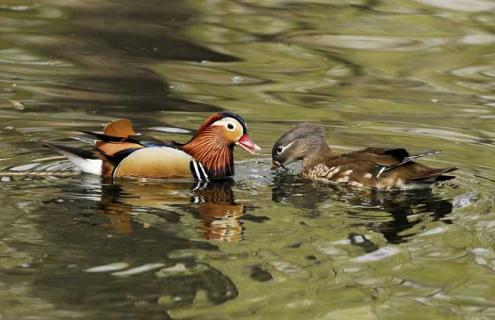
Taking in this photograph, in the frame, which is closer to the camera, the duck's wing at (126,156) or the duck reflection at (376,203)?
the duck reflection at (376,203)

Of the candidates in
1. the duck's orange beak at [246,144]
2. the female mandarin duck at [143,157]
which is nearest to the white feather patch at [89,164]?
the female mandarin duck at [143,157]

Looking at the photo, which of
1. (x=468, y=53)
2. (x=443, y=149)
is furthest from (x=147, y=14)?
(x=443, y=149)

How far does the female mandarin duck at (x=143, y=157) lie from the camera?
9.48 meters

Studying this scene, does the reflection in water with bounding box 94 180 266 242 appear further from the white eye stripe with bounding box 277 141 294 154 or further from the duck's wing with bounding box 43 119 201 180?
the white eye stripe with bounding box 277 141 294 154

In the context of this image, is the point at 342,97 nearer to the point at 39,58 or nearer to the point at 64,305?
the point at 39,58


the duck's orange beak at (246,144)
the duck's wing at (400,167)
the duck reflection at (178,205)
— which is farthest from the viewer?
the duck's orange beak at (246,144)

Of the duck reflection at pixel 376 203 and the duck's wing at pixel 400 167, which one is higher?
the duck's wing at pixel 400 167

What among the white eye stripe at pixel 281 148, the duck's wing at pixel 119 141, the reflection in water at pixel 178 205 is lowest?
the reflection in water at pixel 178 205

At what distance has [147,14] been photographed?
16500mm

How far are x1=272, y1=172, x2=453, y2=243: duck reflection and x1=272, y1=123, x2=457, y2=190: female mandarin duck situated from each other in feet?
0.28

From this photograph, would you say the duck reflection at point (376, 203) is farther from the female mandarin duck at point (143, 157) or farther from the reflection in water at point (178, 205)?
the female mandarin duck at point (143, 157)

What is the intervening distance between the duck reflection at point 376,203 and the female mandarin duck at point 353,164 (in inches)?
3.4

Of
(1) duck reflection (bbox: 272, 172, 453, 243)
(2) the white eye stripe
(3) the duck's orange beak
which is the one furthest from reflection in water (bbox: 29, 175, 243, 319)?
(2) the white eye stripe

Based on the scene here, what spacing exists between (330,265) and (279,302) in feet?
2.29
